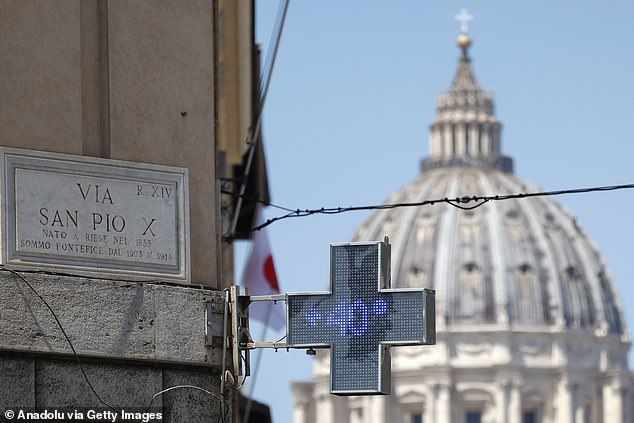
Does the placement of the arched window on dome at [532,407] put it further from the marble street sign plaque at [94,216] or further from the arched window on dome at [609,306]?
the marble street sign plaque at [94,216]

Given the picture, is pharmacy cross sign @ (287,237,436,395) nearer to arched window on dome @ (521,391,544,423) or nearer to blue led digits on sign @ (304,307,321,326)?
blue led digits on sign @ (304,307,321,326)

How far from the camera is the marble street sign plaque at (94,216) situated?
11.9 m

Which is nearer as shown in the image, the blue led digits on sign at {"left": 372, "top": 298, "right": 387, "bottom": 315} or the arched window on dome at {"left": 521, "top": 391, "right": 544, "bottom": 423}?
the blue led digits on sign at {"left": 372, "top": 298, "right": 387, "bottom": 315}

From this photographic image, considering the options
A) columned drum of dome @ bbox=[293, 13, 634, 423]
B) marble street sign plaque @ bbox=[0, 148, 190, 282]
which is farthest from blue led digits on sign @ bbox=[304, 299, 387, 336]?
columned drum of dome @ bbox=[293, 13, 634, 423]

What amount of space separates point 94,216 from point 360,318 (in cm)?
132

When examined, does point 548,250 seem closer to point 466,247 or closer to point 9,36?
point 466,247

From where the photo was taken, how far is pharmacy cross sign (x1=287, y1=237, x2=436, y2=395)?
1179cm

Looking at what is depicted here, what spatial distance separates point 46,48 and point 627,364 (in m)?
154

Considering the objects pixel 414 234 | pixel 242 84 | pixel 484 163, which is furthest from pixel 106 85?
pixel 484 163

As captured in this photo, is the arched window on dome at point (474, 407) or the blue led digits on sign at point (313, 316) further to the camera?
the arched window on dome at point (474, 407)

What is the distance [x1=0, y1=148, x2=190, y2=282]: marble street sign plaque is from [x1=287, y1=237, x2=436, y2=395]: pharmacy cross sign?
721mm

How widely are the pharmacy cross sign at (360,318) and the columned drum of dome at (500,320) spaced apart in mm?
142756

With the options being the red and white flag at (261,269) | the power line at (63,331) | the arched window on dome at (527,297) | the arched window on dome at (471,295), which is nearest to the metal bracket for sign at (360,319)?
the power line at (63,331)

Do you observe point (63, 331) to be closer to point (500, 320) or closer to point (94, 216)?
point (94, 216)
